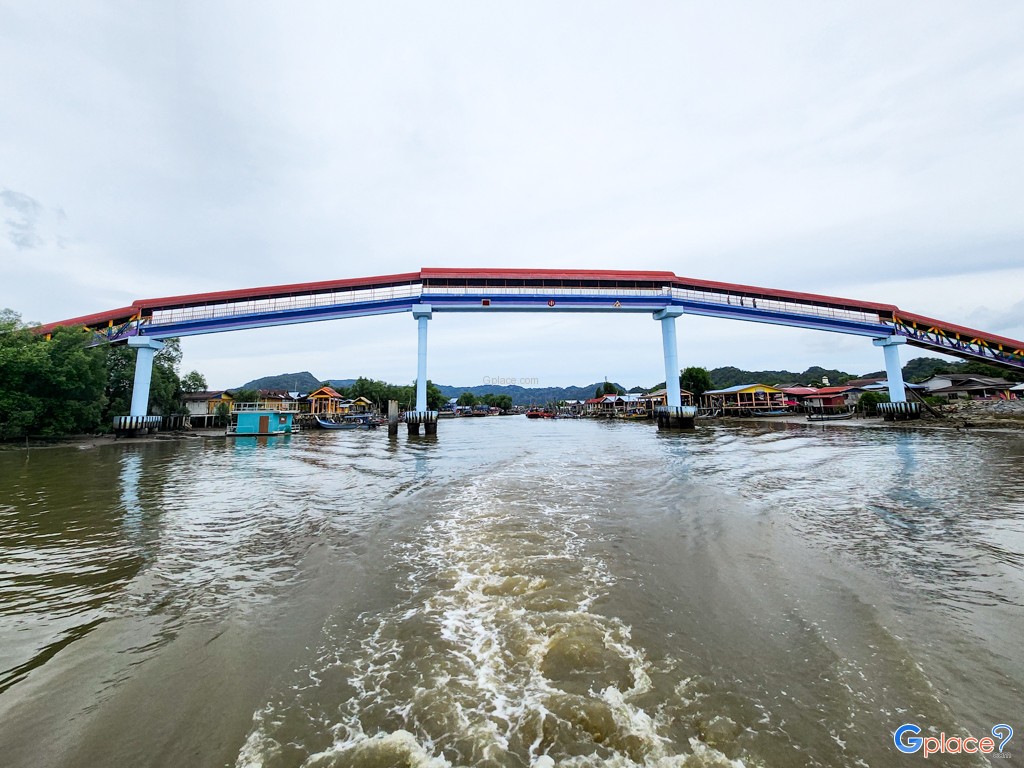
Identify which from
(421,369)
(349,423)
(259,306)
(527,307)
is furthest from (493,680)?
(349,423)

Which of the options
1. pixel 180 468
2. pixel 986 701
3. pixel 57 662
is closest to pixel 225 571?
pixel 57 662

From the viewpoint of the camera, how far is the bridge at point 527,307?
28859 mm

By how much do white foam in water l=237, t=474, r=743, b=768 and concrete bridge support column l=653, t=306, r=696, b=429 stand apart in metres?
30.5

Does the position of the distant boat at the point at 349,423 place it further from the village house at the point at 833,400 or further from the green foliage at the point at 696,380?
the village house at the point at 833,400

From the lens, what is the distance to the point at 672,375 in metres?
33.0

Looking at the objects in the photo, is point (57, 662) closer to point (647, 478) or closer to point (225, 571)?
point (225, 571)

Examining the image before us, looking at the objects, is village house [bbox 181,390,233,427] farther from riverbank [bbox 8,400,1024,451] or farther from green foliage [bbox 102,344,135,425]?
green foliage [bbox 102,344,135,425]

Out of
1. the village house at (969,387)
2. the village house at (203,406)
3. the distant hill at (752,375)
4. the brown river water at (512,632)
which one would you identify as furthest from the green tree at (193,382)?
the distant hill at (752,375)

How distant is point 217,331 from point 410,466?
2542 cm

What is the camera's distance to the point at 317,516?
7137 millimetres

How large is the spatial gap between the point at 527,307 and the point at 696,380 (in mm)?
39879

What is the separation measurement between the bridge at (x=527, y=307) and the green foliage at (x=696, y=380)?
25.7 meters

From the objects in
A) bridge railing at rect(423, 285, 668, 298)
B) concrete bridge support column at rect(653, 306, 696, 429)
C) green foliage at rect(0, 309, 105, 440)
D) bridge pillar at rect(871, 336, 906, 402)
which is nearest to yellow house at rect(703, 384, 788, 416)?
bridge pillar at rect(871, 336, 906, 402)

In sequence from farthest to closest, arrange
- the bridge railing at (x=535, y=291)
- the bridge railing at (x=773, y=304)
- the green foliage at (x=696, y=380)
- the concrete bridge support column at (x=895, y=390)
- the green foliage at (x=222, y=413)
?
the green foliage at (x=696, y=380)
the green foliage at (x=222, y=413)
the bridge railing at (x=773, y=304)
the concrete bridge support column at (x=895, y=390)
the bridge railing at (x=535, y=291)
